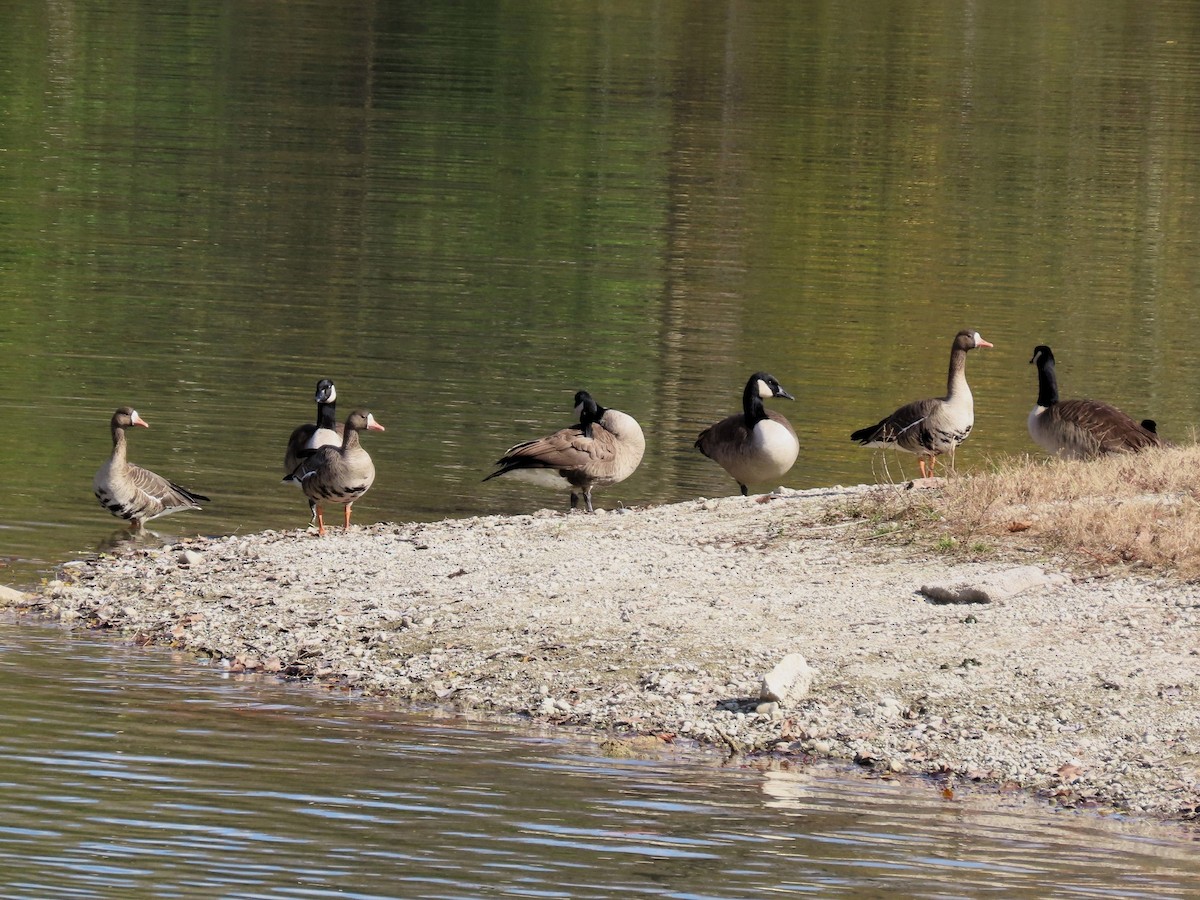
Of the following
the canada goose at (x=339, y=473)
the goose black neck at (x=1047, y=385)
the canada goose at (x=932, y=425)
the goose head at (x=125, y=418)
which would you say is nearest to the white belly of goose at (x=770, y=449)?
the canada goose at (x=932, y=425)

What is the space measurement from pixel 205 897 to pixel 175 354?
69.4 ft

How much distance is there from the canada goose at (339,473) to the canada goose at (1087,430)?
7.31m

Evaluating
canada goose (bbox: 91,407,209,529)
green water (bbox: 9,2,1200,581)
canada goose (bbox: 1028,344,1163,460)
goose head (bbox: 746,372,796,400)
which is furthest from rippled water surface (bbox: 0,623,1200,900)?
canada goose (bbox: 1028,344,1163,460)

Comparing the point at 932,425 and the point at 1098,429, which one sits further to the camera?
→ the point at 932,425

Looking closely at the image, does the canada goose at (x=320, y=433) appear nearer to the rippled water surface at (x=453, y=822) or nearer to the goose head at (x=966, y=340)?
the goose head at (x=966, y=340)

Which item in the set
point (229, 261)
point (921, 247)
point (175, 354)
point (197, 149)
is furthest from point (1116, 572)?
point (197, 149)

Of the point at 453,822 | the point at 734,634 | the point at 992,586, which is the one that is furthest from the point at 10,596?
the point at 992,586

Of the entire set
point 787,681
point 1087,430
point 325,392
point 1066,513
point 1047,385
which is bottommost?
point 787,681

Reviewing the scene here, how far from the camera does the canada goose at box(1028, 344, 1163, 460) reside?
830 inches

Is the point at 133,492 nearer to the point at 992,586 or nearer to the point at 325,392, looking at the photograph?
the point at 325,392

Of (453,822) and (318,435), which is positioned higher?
(318,435)

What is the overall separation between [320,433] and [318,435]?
0.03 metres

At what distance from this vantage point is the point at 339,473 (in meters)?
20.2

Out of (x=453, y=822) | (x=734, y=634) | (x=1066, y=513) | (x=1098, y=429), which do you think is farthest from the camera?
(x=1098, y=429)
